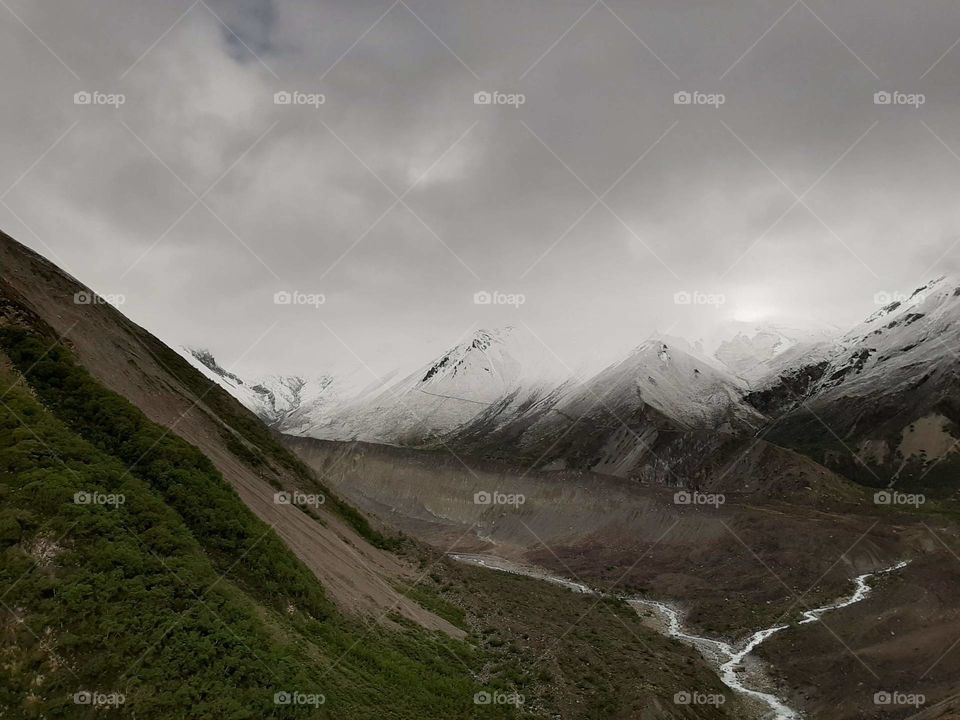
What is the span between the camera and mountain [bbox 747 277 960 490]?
120 meters

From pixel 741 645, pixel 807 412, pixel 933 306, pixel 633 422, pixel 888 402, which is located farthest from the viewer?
pixel 933 306

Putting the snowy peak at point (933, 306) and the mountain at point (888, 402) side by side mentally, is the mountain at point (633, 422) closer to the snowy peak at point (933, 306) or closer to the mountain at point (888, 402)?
the mountain at point (888, 402)

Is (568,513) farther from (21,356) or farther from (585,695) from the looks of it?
(21,356)

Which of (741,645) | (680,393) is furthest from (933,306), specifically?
(741,645)

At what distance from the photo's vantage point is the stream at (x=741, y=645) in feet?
105

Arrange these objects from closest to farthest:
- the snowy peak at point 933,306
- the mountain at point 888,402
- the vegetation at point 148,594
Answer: the vegetation at point 148,594 < the mountain at point 888,402 < the snowy peak at point 933,306

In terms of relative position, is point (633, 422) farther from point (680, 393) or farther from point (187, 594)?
point (187, 594)

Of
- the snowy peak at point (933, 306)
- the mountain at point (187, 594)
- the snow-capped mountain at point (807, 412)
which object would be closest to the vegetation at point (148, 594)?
the mountain at point (187, 594)

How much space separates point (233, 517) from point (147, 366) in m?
16.6

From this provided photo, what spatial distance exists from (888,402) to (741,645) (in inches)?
4780

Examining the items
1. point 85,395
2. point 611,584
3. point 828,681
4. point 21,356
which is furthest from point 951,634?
point 21,356

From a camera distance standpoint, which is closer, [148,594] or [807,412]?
[148,594]

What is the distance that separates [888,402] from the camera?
454 feet

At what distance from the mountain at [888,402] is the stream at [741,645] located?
7622 centimetres
